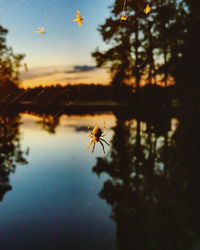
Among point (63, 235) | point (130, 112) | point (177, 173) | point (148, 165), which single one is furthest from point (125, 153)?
point (130, 112)

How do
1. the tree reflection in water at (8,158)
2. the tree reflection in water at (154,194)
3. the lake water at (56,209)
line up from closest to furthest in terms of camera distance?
the tree reflection in water at (154,194), the lake water at (56,209), the tree reflection in water at (8,158)

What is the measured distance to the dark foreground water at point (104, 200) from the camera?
213 inches

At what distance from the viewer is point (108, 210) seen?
21.7 ft

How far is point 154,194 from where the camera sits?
24.1ft

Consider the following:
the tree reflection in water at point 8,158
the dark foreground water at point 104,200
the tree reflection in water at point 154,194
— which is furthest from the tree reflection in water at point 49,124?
the tree reflection in water at point 154,194

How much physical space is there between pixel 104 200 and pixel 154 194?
66.6 inches

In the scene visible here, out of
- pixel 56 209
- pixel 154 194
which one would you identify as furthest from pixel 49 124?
pixel 154 194

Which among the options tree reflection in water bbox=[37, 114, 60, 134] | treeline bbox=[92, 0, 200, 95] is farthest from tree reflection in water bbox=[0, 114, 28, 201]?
treeline bbox=[92, 0, 200, 95]

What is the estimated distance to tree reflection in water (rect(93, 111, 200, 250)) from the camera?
5.35 metres

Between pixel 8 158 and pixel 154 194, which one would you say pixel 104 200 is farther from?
pixel 8 158

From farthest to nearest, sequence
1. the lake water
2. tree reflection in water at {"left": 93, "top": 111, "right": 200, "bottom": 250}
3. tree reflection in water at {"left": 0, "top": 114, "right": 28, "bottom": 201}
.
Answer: tree reflection in water at {"left": 0, "top": 114, "right": 28, "bottom": 201} < the lake water < tree reflection in water at {"left": 93, "top": 111, "right": 200, "bottom": 250}

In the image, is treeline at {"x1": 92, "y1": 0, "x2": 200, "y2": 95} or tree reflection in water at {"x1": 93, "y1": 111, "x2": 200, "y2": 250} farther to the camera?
treeline at {"x1": 92, "y1": 0, "x2": 200, "y2": 95}

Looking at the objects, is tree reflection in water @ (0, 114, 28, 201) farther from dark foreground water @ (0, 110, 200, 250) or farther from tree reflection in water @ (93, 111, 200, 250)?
tree reflection in water @ (93, 111, 200, 250)

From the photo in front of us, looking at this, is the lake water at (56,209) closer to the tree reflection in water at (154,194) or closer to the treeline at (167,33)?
the tree reflection in water at (154,194)
